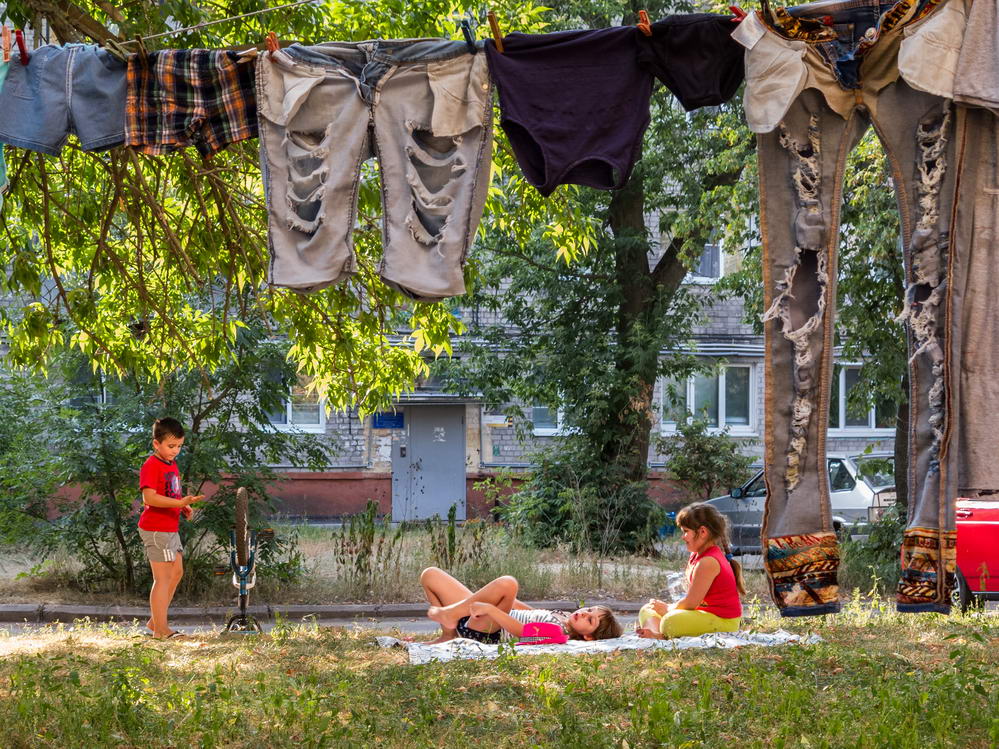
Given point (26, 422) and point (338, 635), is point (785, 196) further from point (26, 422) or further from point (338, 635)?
point (26, 422)

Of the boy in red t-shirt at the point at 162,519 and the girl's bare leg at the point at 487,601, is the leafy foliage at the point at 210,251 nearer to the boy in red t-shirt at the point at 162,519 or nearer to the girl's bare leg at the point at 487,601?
the boy in red t-shirt at the point at 162,519

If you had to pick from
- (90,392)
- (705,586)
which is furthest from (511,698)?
(90,392)

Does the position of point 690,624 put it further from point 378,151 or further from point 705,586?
point 378,151

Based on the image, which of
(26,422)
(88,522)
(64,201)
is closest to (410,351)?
(64,201)

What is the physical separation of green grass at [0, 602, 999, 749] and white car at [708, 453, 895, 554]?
362 inches

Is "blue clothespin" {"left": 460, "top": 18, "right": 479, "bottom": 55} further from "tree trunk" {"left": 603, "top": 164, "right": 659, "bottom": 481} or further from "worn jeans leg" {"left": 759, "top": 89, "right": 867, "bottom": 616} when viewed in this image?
"tree trunk" {"left": 603, "top": 164, "right": 659, "bottom": 481}

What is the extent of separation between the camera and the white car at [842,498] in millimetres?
15922

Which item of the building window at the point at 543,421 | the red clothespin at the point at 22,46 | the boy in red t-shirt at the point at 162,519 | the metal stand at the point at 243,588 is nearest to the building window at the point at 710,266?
the building window at the point at 543,421

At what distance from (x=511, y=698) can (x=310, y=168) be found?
284 centimetres

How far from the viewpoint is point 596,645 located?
A: 722 cm

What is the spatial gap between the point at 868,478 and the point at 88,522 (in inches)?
481

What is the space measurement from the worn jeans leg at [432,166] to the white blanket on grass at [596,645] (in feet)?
8.23

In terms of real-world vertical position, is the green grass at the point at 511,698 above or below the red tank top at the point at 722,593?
below

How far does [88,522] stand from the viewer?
12.1 metres
